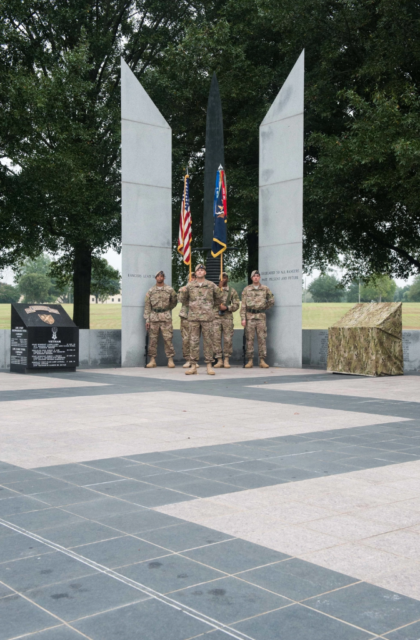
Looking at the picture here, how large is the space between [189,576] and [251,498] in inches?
55.9

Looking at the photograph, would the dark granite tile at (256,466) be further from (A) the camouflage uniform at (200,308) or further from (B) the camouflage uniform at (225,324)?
(B) the camouflage uniform at (225,324)

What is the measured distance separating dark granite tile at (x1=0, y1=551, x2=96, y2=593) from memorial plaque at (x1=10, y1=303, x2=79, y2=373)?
11.6 metres

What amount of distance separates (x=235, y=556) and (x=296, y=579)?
391mm

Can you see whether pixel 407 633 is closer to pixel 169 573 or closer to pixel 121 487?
pixel 169 573

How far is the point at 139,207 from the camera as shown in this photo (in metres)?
16.9

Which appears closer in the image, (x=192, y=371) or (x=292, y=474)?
(x=292, y=474)

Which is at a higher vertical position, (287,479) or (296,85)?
(296,85)

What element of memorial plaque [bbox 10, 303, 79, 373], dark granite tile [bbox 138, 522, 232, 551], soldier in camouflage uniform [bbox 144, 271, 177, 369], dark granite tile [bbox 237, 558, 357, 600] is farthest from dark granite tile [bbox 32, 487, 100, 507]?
soldier in camouflage uniform [bbox 144, 271, 177, 369]

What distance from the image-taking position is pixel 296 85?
55.0ft

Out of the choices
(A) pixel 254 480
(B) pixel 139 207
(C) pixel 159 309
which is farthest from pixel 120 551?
(B) pixel 139 207

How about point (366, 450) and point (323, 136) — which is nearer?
point (366, 450)

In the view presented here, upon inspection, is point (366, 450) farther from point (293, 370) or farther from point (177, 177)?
point (177, 177)

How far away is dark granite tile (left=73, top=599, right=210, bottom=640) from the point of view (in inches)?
105

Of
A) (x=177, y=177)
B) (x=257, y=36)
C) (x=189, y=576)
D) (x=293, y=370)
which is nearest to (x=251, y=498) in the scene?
(x=189, y=576)
